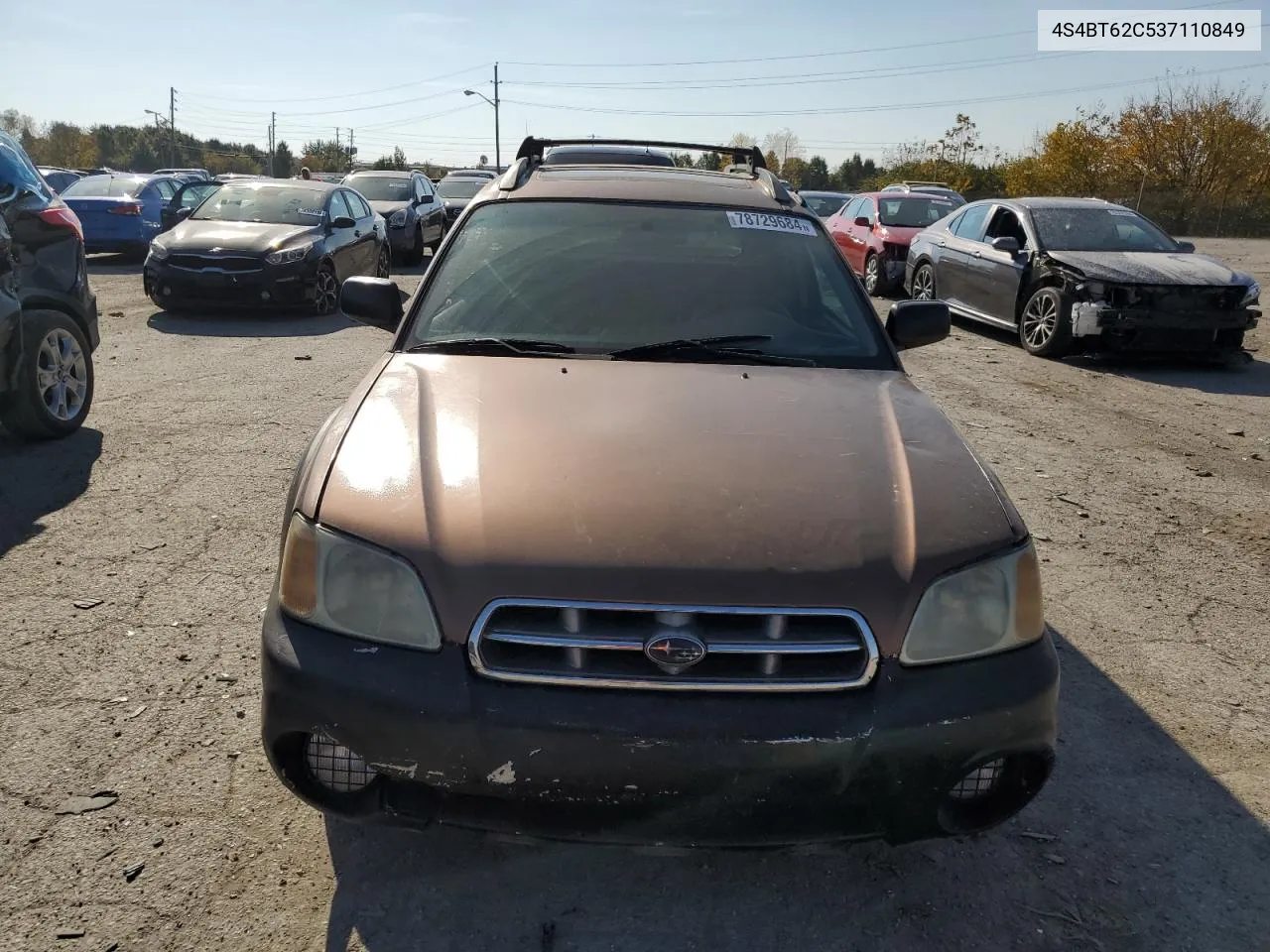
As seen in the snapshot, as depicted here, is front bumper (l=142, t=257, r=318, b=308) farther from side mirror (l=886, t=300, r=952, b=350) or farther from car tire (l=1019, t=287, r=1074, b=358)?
side mirror (l=886, t=300, r=952, b=350)

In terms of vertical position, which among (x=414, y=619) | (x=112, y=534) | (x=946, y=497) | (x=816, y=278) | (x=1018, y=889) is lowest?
(x=1018, y=889)

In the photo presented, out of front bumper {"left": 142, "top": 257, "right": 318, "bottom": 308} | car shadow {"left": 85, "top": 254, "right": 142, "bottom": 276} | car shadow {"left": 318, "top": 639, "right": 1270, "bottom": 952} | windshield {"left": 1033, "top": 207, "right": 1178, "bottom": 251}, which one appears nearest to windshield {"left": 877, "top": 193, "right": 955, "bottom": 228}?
windshield {"left": 1033, "top": 207, "right": 1178, "bottom": 251}

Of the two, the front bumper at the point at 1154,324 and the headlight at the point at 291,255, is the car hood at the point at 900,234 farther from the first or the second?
the headlight at the point at 291,255

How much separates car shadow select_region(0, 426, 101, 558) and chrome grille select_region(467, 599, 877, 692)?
3.43 meters

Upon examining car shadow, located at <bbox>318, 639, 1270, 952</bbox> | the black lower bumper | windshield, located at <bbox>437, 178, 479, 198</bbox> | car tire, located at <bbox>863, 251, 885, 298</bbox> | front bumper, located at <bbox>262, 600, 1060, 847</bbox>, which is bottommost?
car shadow, located at <bbox>318, 639, 1270, 952</bbox>

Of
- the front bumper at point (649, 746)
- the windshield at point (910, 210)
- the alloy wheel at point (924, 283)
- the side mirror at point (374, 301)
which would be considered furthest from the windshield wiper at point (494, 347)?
the windshield at point (910, 210)

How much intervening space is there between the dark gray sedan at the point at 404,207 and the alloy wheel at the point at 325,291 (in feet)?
17.5

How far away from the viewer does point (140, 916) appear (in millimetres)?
2314

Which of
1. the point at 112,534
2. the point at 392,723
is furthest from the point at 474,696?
the point at 112,534

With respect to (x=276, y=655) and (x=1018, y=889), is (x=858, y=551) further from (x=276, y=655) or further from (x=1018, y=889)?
(x=276, y=655)

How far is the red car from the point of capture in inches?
573

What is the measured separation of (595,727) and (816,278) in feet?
6.96

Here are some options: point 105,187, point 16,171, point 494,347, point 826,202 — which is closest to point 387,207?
point 105,187

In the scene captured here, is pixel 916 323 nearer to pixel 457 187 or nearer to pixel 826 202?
pixel 826 202
